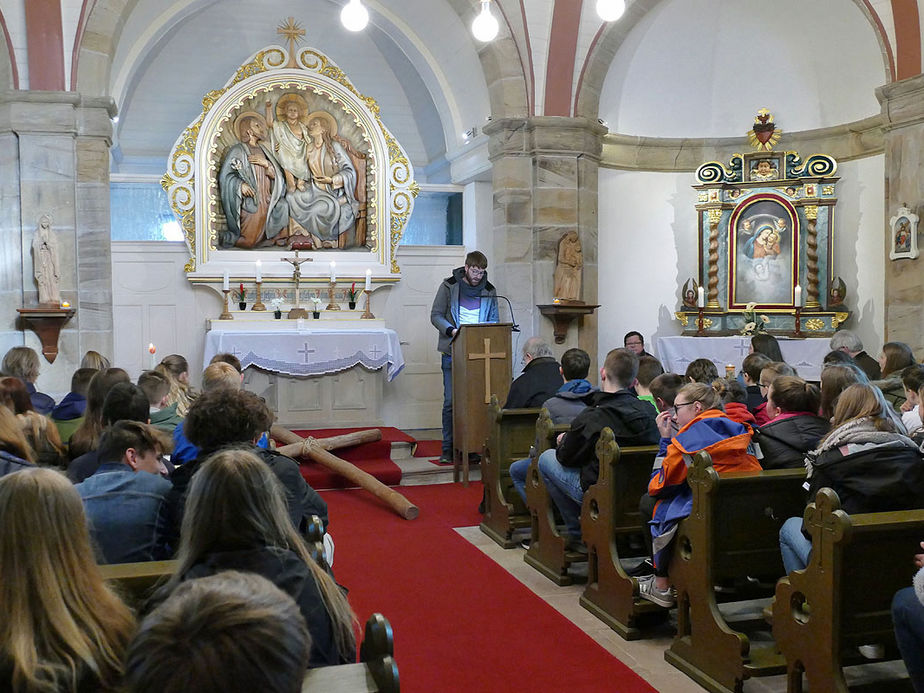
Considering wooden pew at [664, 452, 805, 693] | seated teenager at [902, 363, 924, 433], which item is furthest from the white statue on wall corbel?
wooden pew at [664, 452, 805, 693]

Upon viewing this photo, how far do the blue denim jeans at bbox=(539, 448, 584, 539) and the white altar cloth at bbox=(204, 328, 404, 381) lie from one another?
463cm

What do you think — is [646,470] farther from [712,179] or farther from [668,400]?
[712,179]

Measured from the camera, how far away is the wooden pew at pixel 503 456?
21.0 feet

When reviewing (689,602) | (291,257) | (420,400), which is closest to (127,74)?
(291,257)

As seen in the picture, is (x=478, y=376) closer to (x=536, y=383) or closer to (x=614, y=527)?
(x=536, y=383)

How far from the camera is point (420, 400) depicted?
36.3 ft

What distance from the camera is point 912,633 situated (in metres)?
2.94

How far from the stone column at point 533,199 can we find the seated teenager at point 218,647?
8755 mm

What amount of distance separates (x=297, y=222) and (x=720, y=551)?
7.88 meters

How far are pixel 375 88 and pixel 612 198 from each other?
136 inches

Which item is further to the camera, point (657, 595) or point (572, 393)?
point (572, 393)

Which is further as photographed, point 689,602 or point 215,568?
point 689,602

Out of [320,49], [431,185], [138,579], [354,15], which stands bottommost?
[138,579]

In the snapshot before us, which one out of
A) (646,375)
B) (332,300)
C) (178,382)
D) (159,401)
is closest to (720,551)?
(646,375)
